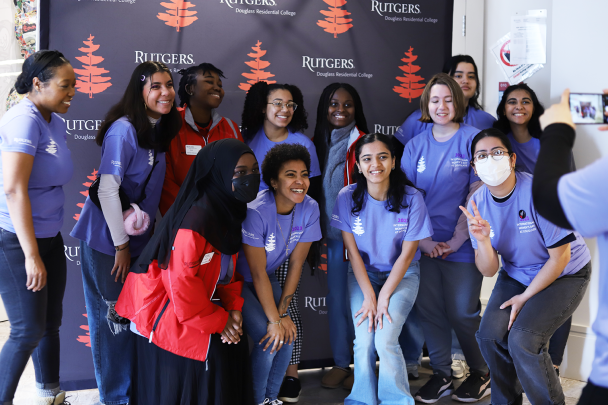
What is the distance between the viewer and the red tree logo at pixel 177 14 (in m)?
2.91

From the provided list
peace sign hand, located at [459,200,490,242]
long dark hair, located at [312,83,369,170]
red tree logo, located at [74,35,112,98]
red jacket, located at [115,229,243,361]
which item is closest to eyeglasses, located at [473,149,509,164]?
peace sign hand, located at [459,200,490,242]

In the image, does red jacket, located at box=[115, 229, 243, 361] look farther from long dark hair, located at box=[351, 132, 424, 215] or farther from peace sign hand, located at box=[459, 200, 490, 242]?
peace sign hand, located at box=[459, 200, 490, 242]

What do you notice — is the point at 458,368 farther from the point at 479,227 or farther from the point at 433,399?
the point at 479,227

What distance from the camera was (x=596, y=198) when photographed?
1006mm

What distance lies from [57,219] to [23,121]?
460 millimetres

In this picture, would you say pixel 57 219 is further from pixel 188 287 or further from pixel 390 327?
pixel 390 327

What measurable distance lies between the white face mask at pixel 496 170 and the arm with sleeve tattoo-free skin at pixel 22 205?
197 centimetres

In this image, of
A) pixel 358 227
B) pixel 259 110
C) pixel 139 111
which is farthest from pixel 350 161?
pixel 139 111

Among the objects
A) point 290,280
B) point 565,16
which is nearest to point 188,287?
point 290,280

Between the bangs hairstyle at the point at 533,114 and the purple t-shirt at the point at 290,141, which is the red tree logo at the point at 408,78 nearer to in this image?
the bangs hairstyle at the point at 533,114

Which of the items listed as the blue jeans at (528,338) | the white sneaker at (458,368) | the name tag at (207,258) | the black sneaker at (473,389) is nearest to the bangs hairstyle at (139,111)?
the name tag at (207,258)

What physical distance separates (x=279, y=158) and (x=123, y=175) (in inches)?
29.1

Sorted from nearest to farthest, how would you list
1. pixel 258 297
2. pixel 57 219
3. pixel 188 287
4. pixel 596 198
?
pixel 596 198 → pixel 188 287 → pixel 57 219 → pixel 258 297

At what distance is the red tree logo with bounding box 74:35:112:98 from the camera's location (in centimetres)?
279
